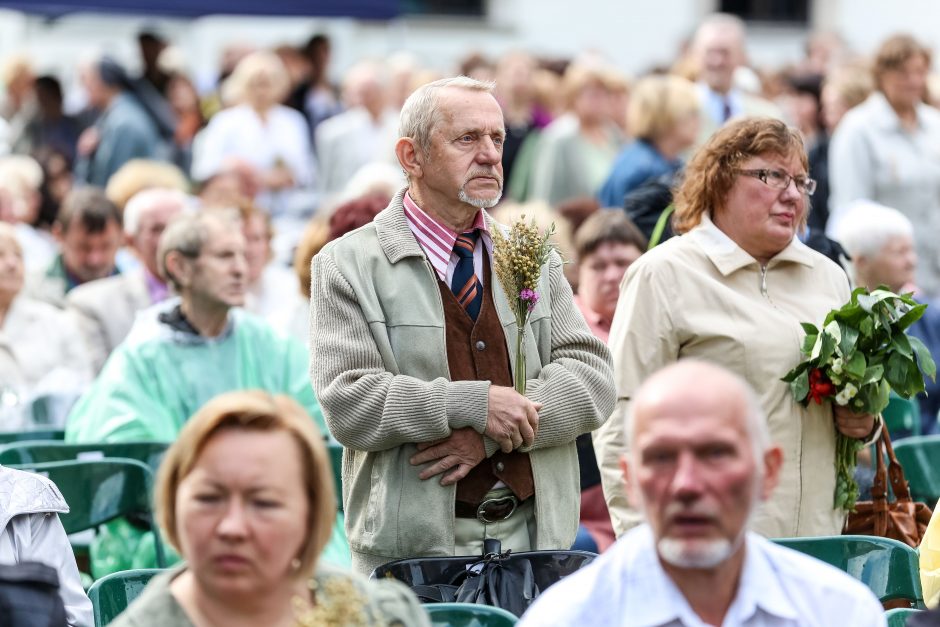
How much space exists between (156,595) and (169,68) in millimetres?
11380

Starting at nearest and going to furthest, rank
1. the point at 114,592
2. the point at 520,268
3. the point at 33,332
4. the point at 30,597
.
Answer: the point at 30,597 → the point at 114,592 → the point at 520,268 → the point at 33,332

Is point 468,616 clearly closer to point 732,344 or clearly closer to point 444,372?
point 444,372

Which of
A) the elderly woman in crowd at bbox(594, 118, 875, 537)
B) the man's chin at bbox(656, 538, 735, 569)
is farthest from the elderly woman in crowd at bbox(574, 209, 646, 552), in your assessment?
the man's chin at bbox(656, 538, 735, 569)

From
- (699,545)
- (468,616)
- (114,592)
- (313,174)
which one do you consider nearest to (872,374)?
(468,616)

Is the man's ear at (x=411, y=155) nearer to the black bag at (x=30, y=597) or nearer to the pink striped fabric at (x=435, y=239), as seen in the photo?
the pink striped fabric at (x=435, y=239)

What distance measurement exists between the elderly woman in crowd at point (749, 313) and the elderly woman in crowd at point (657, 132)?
3325 millimetres

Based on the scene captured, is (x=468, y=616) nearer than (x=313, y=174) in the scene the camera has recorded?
Yes

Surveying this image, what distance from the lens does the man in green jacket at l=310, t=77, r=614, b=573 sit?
4.07 meters

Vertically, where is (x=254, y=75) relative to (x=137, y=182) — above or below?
above

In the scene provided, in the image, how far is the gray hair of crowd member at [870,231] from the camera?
6.42 meters

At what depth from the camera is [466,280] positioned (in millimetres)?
4258

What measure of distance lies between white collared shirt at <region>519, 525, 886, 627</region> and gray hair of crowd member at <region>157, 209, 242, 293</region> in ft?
11.5

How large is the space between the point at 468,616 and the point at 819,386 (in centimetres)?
146

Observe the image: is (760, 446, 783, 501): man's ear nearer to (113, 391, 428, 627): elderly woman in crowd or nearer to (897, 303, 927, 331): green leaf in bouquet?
(113, 391, 428, 627): elderly woman in crowd
